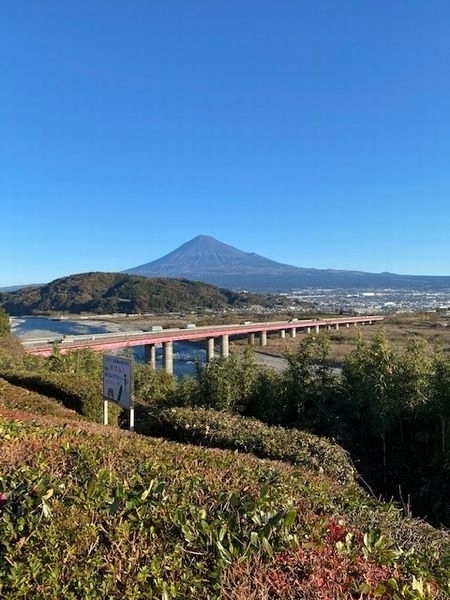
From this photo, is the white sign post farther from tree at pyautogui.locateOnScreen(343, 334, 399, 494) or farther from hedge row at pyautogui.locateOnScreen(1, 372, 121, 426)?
tree at pyautogui.locateOnScreen(343, 334, 399, 494)

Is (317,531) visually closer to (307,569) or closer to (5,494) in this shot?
(307,569)

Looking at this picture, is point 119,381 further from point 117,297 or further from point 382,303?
point 382,303

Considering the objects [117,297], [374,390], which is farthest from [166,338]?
[117,297]

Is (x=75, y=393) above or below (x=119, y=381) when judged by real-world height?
below

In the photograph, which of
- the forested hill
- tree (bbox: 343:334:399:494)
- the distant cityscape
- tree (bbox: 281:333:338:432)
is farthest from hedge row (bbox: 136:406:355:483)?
the forested hill

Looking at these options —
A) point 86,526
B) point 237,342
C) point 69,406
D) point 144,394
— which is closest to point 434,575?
point 86,526

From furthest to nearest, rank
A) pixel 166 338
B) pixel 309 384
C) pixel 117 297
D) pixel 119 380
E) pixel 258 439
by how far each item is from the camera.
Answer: pixel 117 297, pixel 166 338, pixel 309 384, pixel 119 380, pixel 258 439

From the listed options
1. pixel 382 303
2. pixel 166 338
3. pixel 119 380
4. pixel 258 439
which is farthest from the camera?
pixel 382 303
